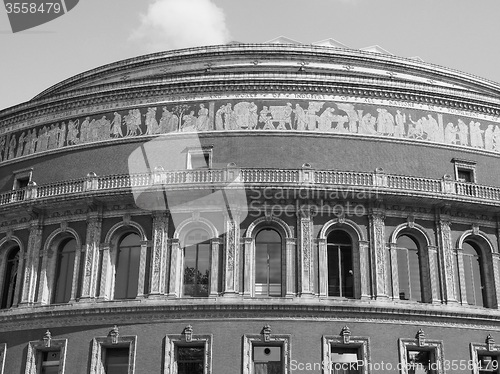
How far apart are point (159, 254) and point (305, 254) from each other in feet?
18.5

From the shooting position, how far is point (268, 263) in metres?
26.1

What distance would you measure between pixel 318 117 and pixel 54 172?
11.9 metres

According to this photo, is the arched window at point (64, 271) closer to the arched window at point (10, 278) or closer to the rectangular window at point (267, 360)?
the arched window at point (10, 278)

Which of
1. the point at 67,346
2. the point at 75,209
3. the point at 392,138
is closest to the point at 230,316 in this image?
the point at 67,346

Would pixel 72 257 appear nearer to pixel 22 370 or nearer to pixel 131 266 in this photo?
pixel 131 266

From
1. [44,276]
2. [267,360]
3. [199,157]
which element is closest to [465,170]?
[199,157]

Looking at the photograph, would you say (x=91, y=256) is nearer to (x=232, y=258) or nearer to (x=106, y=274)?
(x=106, y=274)

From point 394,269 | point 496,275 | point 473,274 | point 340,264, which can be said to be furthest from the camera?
point 473,274

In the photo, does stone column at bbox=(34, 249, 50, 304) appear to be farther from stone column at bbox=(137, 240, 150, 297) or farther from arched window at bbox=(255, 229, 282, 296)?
arched window at bbox=(255, 229, 282, 296)

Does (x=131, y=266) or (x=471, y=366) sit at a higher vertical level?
(x=131, y=266)

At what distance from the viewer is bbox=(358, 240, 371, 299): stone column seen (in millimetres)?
25562

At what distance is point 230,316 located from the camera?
81.7 feet

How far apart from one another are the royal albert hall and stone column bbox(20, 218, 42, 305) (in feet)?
0.24

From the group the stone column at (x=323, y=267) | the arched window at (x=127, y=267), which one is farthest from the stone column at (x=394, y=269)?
the arched window at (x=127, y=267)
